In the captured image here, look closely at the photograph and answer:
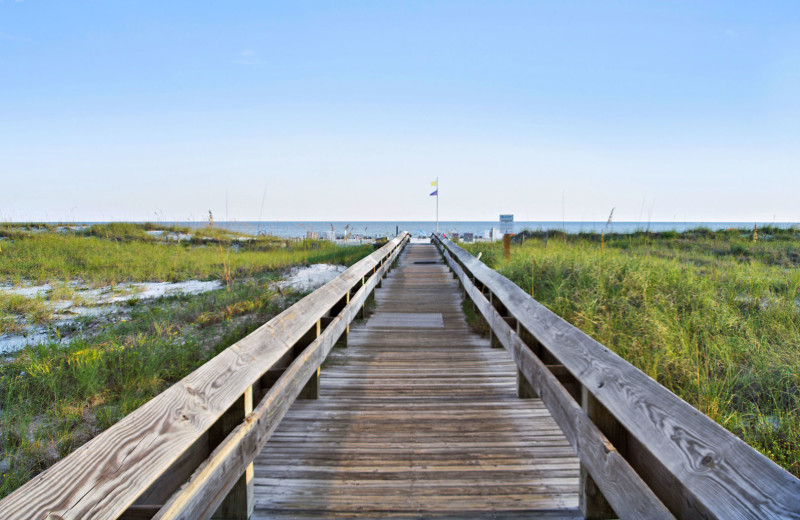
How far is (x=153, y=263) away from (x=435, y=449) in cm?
931

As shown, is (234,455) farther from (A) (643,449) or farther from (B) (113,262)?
(B) (113,262)

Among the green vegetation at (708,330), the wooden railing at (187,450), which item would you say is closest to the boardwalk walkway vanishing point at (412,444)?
the wooden railing at (187,450)

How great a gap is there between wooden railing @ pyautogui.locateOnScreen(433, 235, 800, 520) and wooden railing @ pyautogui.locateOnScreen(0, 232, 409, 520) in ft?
4.59

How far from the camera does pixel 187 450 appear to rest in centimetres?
161

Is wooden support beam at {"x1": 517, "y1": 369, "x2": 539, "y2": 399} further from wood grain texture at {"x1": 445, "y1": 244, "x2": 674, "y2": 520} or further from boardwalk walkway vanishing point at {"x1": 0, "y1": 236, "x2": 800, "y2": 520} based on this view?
wood grain texture at {"x1": 445, "y1": 244, "x2": 674, "y2": 520}

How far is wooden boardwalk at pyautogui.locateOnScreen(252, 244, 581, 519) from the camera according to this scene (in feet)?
6.71

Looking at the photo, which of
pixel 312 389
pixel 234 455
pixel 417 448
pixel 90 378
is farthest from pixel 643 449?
pixel 90 378

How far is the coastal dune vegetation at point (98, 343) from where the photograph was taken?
8.36 ft

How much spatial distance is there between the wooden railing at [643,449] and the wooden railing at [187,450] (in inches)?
55.1

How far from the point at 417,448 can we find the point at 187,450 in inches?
55.4

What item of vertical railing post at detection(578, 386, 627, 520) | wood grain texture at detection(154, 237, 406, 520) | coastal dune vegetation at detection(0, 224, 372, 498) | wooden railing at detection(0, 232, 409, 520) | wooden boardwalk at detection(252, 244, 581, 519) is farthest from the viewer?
coastal dune vegetation at detection(0, 224, 372, 498)

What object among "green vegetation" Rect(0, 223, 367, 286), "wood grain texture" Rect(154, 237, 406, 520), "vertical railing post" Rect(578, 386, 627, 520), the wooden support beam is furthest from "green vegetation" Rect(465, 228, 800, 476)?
"green vegetation" Rect(0, 223, 367, 286)

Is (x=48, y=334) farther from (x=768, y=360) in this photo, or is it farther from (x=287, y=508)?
(x=768, y=360)

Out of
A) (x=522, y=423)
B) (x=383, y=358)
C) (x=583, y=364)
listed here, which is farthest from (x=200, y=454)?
(x=383, y=358)
